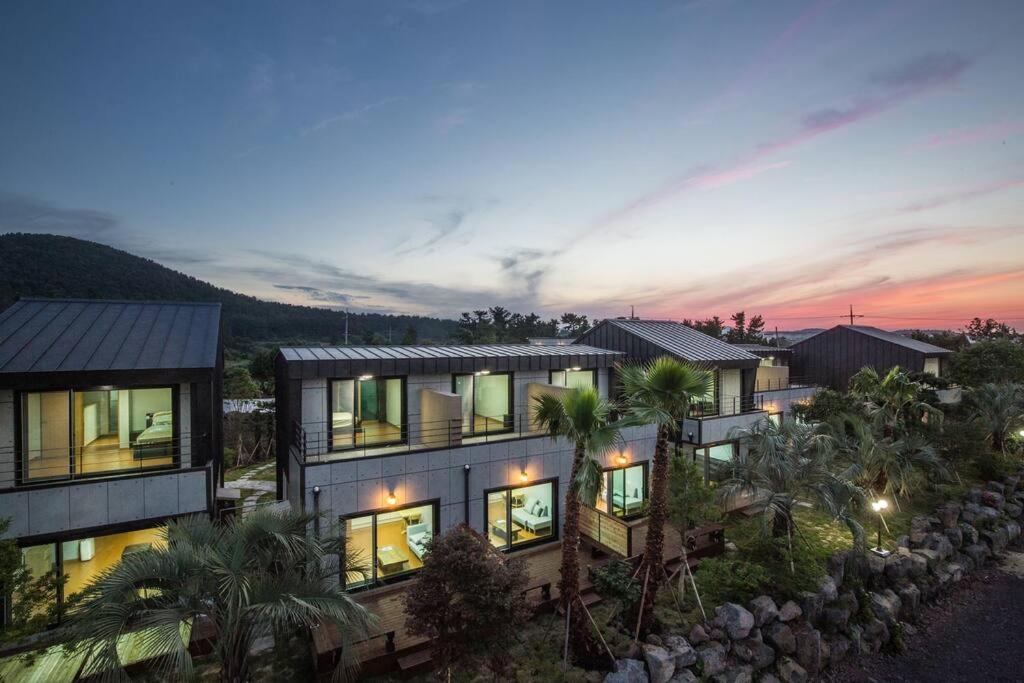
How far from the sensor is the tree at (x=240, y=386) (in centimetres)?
2545

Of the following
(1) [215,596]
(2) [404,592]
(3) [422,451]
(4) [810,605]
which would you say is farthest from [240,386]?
(4) [810,605]

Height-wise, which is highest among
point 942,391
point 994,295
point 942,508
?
point 994,295

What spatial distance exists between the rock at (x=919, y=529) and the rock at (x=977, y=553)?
111 centimetres

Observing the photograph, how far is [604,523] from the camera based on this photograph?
11539 millimetres

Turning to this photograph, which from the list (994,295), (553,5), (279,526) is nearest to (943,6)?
(553,5)

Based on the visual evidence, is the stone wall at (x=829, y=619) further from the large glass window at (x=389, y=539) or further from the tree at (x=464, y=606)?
the large glass window at (x=389, y=539)

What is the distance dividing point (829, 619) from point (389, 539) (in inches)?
422

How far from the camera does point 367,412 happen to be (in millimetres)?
12984

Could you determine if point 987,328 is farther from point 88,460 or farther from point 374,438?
point 88,460

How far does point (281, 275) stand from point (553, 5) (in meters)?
35.4

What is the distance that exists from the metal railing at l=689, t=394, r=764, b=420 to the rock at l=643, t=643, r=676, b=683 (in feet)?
31.5

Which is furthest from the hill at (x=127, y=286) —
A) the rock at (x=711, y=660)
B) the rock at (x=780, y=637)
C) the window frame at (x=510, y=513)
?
the rock at (x=780, y=637)

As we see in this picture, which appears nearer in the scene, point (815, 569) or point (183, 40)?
point (815, 569)

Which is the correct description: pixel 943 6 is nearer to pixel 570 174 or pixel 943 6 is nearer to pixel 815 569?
pixel 570 174
